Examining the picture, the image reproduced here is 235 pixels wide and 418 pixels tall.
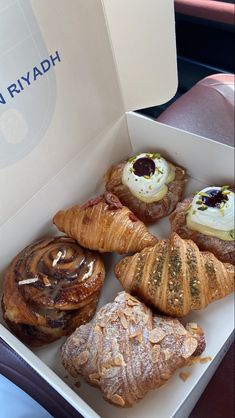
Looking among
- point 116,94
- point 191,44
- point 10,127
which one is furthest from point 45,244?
point 191,44

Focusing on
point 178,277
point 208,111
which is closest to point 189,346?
point 178,277

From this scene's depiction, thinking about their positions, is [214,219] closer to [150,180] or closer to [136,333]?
[150,180]

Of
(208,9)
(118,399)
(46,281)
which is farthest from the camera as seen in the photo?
(208,9)

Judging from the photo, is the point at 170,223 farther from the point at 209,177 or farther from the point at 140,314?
the point at 140,314

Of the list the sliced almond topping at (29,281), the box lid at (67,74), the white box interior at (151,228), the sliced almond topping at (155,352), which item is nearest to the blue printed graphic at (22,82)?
the box lid at (67,74)

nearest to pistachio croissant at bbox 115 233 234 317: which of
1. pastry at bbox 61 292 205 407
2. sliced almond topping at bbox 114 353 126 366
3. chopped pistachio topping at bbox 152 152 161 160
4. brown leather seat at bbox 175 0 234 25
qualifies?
pastry at bbox 61 292 205 407

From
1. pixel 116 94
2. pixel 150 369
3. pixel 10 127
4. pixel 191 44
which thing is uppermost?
pixel 10 127
